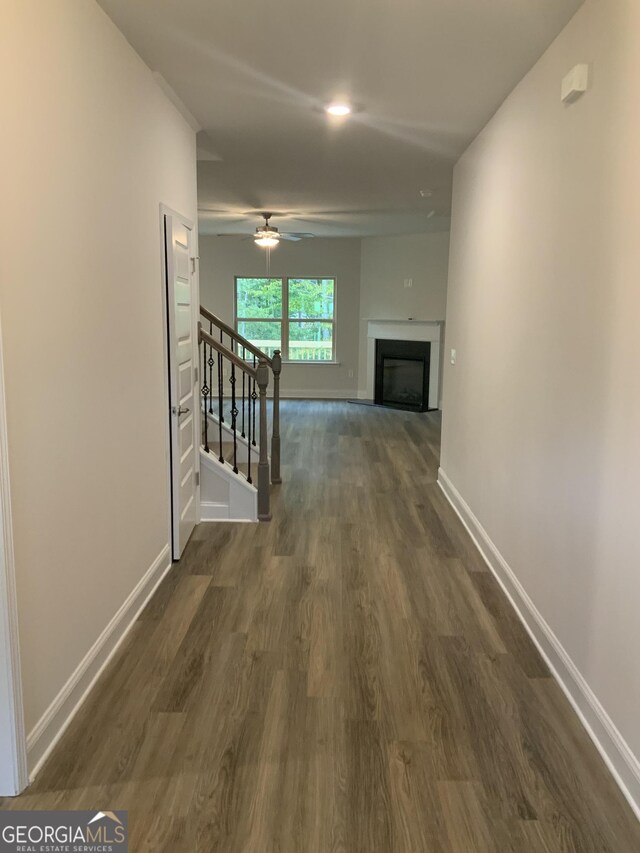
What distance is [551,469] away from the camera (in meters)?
2.82

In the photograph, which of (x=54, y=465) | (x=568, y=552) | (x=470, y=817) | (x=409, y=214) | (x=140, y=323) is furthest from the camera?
(x=409, y=214)

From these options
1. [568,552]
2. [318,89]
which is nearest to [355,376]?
[318,89]

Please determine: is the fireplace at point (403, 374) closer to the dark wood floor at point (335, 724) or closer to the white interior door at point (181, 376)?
the white interior door at point (181, 376)

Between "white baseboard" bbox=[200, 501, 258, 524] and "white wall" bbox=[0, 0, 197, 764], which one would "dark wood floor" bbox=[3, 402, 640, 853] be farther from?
"white baseboard" bbox=[200, 501, 258, 524]

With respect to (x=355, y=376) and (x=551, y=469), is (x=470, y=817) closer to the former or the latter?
(x=551, y=469)

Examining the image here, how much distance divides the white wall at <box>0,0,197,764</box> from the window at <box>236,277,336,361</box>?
25.4 ft

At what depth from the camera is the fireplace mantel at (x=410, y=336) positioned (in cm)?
1018

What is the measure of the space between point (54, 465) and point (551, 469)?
1.99m

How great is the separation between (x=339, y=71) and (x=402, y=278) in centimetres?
740

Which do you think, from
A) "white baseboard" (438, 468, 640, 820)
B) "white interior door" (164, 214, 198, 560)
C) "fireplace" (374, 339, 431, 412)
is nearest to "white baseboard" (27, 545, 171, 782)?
"white interior door" (164, 214, 198, 560)

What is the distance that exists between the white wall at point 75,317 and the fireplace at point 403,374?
23.9 feet

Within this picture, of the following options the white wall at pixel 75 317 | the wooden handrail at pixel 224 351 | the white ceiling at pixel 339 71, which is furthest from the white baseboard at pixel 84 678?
the white ceiling at pixel 339 71

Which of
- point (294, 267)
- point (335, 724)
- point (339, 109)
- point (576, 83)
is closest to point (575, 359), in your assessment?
point (576, 83)

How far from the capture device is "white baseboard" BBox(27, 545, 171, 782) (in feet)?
6.83
